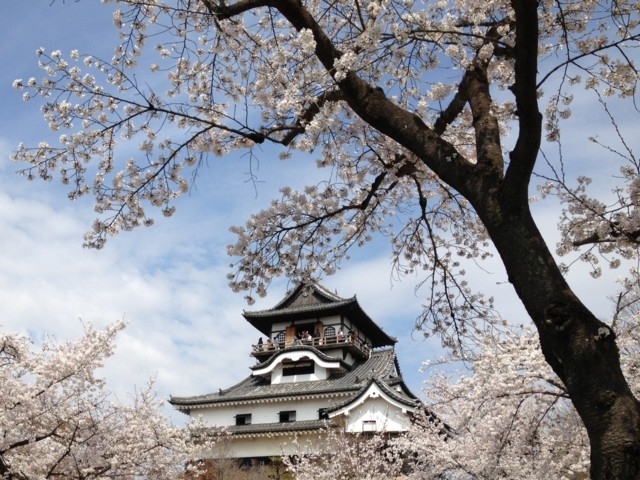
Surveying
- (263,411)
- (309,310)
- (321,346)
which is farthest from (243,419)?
(309,310)

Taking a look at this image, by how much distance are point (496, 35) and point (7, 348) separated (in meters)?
7.79

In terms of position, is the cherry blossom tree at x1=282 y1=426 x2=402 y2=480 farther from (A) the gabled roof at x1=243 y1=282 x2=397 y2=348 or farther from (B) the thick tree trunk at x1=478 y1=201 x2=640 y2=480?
(B) the thick tree trunk at x1=478 y1=201 x2=640 y2=480

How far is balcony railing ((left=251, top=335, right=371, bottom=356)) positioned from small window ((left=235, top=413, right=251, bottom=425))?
3799 mm

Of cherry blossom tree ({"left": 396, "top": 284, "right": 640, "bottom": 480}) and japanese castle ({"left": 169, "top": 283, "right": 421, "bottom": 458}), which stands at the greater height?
japanese castle ({"left": 169, "top": 283, "right": 421, "bottom": 458})

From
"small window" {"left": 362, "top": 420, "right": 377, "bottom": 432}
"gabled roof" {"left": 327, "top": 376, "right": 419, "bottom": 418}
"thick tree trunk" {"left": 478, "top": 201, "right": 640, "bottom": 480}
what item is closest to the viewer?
"thick tree trunk" {"left": 478, "top": 201, "right": 640, "bottom": 480}

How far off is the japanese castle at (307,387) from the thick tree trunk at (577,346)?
19.5 m

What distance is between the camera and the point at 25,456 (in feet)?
27.7

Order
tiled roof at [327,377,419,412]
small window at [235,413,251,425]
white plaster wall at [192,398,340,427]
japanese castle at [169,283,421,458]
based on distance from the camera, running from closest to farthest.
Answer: tiled roof at [327,377,419,412]
japanese castle at [169,283,421,458]
white plaster wall at [192,398,340,427]
small window at [235,413,251,425]

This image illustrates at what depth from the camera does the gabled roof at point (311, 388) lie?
25219 millimetres

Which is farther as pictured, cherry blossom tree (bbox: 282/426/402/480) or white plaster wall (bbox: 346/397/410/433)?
white plaster wall (bbox: 346/397/410/433)

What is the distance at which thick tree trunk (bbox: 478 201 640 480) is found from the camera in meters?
2.08

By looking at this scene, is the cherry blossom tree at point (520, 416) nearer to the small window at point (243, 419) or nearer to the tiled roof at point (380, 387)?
the tiled roof at point (380, 387)

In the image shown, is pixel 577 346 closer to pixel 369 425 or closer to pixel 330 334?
pixel 369 425

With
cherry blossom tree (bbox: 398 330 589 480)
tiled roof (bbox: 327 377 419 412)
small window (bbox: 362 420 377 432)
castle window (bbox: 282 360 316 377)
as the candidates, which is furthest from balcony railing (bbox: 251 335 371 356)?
cherry blossom tree (bbox: 398 330 589 480)
